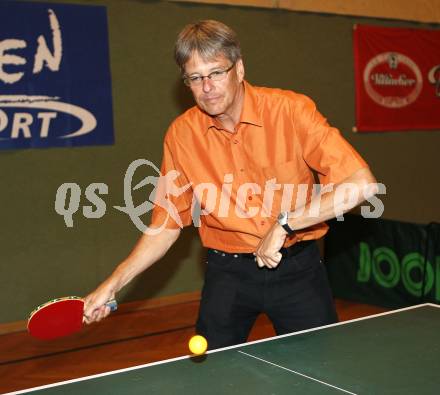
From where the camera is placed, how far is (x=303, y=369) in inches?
83.4

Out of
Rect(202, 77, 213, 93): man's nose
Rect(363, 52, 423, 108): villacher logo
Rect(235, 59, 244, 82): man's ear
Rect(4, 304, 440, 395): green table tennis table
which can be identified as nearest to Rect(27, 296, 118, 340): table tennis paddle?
Rect(4, 304, 440, 395): green table tennis table

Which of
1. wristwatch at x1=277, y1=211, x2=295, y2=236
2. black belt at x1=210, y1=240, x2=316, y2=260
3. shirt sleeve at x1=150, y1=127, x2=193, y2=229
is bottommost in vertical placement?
black belt at x1=210, y1=240, x2=316, y2=260

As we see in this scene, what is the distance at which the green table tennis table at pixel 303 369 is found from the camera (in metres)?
1.98

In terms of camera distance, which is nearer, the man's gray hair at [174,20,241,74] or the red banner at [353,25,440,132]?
the man's gray hair at [174,20,241,74]

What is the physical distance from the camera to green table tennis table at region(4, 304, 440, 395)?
1.98 metres

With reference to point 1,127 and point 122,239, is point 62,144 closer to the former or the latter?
point 1,127

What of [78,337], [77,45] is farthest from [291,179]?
[77,45]

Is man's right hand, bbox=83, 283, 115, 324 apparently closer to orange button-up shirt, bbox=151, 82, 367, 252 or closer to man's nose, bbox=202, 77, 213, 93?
orange button-up shirt, bbox=151, 82, 367, 252

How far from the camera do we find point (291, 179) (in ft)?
8.77

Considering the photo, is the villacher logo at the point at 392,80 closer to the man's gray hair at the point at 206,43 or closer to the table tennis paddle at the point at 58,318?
the man's gray hair at the point at 206,43

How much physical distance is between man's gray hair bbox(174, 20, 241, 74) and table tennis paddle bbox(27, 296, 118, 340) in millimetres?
905

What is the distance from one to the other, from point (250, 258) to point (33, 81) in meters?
3.44

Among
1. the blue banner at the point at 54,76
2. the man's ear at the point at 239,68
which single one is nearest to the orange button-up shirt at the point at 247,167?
the man's ear at the point at 239,68

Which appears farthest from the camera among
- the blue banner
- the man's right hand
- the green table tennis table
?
the blue banner
